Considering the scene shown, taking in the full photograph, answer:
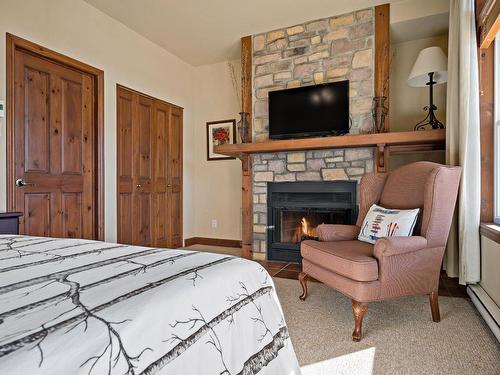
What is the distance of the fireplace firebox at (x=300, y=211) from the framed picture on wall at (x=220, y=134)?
116 centimetres

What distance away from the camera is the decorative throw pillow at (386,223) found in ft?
6.97

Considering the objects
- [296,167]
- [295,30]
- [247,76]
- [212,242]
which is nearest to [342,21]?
[295,30]

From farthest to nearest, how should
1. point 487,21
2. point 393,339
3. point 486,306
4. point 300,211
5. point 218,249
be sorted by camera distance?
point 218,249 → point 300,211 → point 487,21 → point 486,306 → point 393,339

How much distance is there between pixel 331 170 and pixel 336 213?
1.59 ft

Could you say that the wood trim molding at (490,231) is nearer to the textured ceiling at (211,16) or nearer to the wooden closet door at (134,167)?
the textured ceiling at (211,16)

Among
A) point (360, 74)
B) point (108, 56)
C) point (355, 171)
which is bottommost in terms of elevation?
point (355, 171)

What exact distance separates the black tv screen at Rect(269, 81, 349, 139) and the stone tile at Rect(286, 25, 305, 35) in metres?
0.69

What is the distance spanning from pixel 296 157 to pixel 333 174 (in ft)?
1.52

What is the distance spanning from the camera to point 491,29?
80.3 inches

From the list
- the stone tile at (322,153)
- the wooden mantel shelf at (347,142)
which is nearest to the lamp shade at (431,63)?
the wooden mantel shelf at (347,142)

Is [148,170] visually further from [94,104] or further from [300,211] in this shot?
[300,211]

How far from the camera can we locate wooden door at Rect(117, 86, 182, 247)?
3.71 meters

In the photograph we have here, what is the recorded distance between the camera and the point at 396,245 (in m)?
1.85

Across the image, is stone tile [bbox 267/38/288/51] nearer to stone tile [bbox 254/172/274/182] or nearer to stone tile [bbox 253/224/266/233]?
stone tile [bbox 254/172/274/182]
